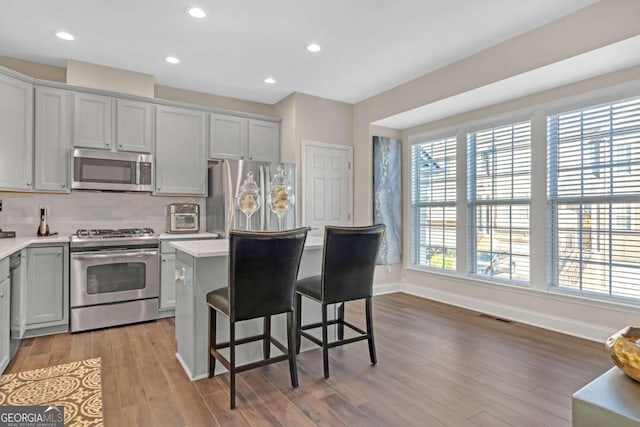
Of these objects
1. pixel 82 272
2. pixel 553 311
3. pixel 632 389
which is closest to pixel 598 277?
pixel 553 311

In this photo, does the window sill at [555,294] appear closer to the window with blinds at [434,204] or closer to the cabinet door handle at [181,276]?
the window with blinds at [434,204]

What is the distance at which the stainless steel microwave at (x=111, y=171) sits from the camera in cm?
380

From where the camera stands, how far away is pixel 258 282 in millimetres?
2174

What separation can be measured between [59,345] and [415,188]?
4586mm

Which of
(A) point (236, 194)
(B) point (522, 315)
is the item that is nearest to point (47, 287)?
(A) point (236, 194)

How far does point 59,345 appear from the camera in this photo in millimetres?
3174

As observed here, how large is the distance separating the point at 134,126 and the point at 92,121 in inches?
16.2

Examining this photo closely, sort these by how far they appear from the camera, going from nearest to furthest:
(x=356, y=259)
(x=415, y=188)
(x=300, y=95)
→ (x=356, y=259) < (x=300, y=95) < (x=415, y=188)

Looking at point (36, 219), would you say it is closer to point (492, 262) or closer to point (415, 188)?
point (415, 188)

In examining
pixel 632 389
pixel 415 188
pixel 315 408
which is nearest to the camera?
pixel 632 389

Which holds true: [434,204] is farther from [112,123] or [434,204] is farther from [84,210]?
[84,210]

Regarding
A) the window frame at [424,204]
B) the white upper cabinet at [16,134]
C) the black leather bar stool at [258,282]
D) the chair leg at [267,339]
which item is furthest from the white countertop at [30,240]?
the window frame at [424,204]

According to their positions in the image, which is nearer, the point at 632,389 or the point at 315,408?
the point at 632,389

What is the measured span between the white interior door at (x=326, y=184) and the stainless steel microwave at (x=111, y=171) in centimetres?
198
